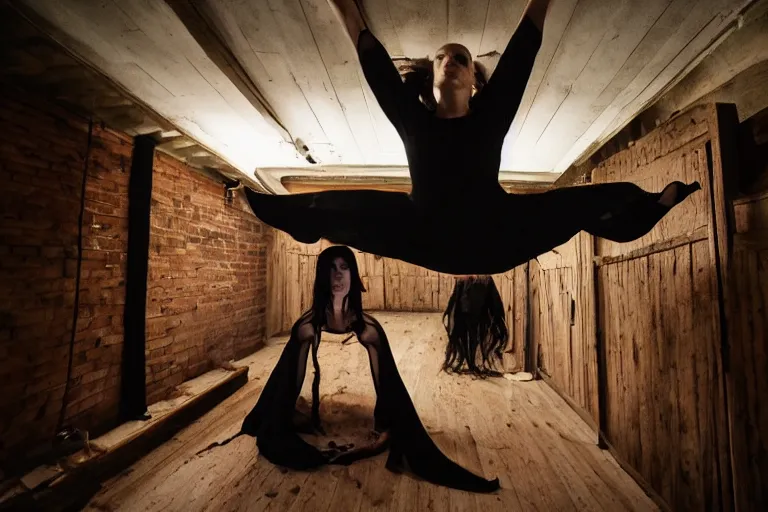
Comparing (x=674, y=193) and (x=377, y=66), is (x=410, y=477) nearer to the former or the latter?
(x=674, y=193)

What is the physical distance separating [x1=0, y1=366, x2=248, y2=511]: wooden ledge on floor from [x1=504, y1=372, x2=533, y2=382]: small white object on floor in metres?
4.06

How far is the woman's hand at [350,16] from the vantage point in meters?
1.29

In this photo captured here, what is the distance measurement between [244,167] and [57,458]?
342 centimetres

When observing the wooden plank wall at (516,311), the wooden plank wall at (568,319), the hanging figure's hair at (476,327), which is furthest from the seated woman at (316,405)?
the wooden plank wall at (516,311)

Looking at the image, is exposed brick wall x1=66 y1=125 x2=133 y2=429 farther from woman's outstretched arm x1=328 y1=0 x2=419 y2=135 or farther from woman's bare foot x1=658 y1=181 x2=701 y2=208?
woman's bare foot x1=658 y1=181 x2=701 y2=208

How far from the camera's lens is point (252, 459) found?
2.82m

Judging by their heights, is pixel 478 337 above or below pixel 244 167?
below

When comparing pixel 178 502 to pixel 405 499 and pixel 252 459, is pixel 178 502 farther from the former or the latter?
pixel 405 499

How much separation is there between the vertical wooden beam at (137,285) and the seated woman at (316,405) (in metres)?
1.11

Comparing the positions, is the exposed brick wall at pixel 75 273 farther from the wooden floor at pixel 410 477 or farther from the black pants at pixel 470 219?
the black pants at pixel 470 219

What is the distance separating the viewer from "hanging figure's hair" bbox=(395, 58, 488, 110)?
191cm

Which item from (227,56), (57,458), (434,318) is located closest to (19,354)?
(57,458)

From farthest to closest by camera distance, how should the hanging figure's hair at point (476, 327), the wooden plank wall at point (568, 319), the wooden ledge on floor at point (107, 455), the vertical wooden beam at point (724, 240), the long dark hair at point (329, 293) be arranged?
the hanging figure's hair at point (476, 327), the wooden plank wall at point (568, 319), the long dark hair at point (329, 293), the wooden ledge on floor at point (107, 455), the vertical wooden beam at point (724, 240)

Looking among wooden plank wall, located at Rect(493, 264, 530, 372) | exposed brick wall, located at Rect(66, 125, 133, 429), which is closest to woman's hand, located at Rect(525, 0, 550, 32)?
exposed brick wall, located at Rect(66, 125, 133, 429)
